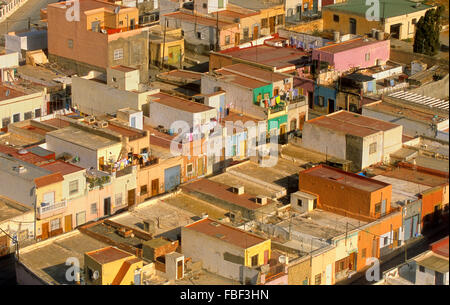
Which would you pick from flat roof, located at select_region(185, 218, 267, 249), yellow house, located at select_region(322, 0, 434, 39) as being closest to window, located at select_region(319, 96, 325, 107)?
yellow house, located at select_region(322, 0, 434, 39)

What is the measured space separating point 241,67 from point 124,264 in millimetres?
22567

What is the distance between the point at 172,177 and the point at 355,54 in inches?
628

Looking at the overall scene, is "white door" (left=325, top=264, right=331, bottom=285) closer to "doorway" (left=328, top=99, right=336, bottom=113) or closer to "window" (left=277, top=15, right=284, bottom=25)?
"doorway" (left=328, top=99, right=336, bottom=113)

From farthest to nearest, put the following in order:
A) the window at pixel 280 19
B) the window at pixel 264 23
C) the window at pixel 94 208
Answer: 1. the window at pixel 280 19
2. the window at pixel 264 23
3. the window at pixel 94 208

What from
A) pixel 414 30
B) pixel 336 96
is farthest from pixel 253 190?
pixel 414 30

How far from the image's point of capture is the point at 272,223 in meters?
42.8

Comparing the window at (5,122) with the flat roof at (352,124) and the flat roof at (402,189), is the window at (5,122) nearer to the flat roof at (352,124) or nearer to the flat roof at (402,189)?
→ the flat roof at (352,124)

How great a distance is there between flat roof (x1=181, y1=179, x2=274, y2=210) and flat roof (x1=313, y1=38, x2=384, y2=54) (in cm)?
1557

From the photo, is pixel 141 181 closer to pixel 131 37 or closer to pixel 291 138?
pixel 291 138

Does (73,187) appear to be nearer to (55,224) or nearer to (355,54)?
(55,224)

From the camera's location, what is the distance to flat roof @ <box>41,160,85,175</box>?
4459 cm

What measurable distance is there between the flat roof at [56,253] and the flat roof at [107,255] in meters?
1.23

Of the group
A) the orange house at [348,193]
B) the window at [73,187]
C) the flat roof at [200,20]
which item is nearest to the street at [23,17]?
the flat roof at [200,20]

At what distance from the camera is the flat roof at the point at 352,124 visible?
49.3m
